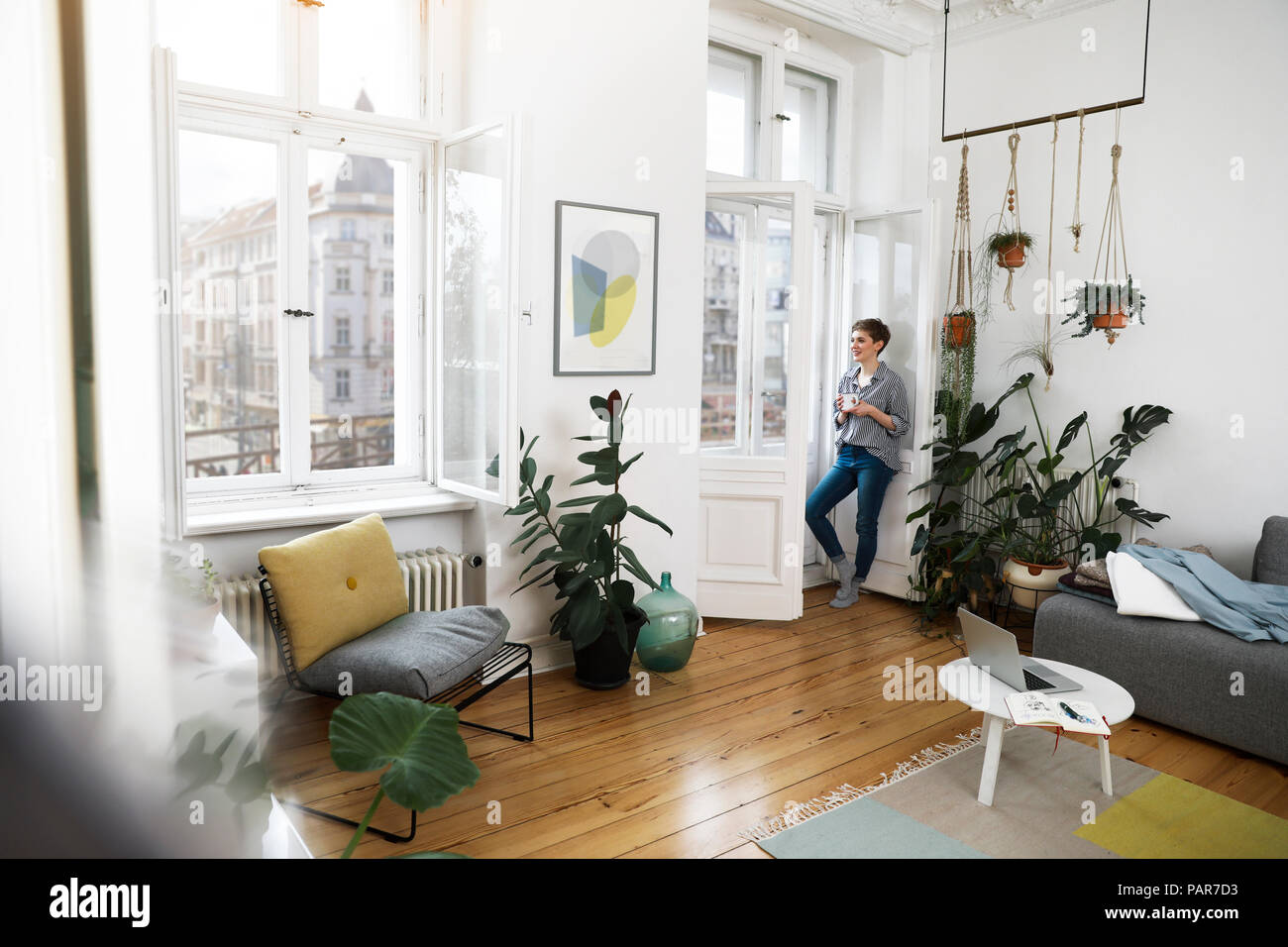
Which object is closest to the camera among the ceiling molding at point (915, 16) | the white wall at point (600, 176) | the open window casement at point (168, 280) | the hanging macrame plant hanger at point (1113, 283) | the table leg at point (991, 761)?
the open window casement at point (168, 280)

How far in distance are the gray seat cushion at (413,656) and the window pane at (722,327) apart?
77.3 inches

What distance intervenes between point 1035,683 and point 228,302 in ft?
10.3

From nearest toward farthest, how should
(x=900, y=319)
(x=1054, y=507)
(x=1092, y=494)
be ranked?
(x=1054, y=507) < (x=1092, y=494) < (x=900, y=319)

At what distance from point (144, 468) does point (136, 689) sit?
21 cm

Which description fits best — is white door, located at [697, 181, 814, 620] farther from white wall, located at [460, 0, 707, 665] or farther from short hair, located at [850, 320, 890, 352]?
short hair, located at [850, 320, 890, 352]

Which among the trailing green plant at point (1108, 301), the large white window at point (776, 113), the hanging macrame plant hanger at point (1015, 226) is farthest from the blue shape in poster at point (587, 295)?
the trailing green plant at point (1108, 301)

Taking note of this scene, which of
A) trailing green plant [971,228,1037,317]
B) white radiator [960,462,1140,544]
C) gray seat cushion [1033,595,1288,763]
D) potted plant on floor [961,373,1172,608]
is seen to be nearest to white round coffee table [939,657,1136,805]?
gray seat cushion [1033,595,1288,763]

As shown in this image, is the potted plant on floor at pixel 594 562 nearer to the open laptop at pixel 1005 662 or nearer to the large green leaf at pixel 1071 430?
the open laptop at pixel 1005 662

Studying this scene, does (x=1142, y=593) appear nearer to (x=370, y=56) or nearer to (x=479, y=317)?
(x=479, y=317)

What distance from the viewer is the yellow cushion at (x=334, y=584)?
2938mm

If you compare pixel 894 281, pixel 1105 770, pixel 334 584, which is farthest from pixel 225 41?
pixel 1105 770

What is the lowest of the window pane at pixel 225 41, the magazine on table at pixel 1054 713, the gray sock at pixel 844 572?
the gray sock at pixel 844 572

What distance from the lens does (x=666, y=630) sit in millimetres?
3990
